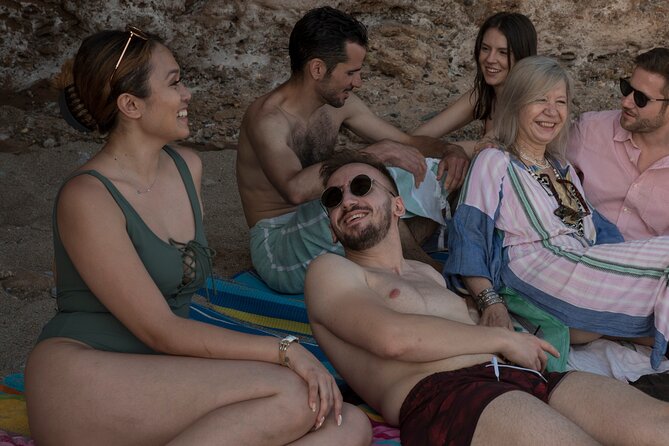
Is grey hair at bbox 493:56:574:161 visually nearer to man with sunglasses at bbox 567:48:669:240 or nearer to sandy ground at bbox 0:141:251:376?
man with sunglasses at bbox 567:48:669:240

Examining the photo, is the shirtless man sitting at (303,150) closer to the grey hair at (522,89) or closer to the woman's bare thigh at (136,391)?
the grey hair at (522,89)

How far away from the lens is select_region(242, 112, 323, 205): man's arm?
4879 mm

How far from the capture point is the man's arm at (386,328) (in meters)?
3.18

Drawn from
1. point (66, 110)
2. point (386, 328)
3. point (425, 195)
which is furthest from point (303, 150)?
point (386, 328)

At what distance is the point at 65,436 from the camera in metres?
2.86

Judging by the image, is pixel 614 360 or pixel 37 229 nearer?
pixel 614 360

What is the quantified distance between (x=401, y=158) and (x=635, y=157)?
3.97 feet

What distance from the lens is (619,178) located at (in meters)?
4.95

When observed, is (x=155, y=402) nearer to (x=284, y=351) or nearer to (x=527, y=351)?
(x=284, y=351)

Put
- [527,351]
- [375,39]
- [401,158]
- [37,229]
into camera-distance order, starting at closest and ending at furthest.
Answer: [527,351] → [401,158] → [37,229] → [375,39]

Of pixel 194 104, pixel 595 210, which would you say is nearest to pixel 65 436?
pixel 595 210

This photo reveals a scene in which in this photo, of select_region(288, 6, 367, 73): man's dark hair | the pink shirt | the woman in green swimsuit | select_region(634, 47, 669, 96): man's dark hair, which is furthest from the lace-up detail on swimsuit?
select_region(634, 47, 669, 96): man's dark hair

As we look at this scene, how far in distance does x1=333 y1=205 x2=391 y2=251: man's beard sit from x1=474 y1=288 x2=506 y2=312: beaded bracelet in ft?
2.48

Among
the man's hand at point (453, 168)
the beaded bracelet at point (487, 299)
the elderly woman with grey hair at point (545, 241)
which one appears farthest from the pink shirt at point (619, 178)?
the beaded bracelet at point (487, 299)
